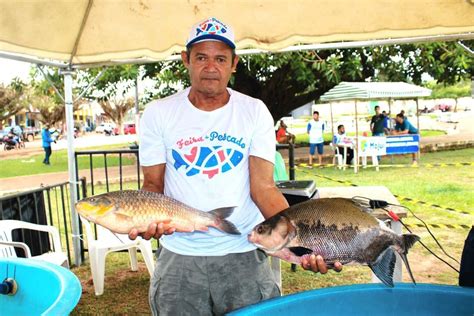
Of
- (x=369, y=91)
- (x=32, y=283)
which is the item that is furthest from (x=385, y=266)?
(x=369, y=91)

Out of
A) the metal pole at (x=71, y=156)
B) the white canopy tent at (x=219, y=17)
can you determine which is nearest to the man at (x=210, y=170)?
the white canopy tent at (x=219, y=17)

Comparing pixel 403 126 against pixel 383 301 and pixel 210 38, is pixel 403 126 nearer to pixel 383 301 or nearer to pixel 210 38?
pixel 210 38

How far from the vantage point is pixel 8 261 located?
74.0 inches

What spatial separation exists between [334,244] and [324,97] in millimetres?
17637

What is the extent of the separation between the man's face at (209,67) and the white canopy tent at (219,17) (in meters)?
1.95

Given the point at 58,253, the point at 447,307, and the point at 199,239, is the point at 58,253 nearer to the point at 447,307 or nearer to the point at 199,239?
the point at 199,239

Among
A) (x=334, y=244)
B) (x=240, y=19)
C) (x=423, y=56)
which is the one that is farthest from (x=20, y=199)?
(x=423, y=56)

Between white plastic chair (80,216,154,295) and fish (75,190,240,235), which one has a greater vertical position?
fish (75,190,240,235)

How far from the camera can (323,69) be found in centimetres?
1246

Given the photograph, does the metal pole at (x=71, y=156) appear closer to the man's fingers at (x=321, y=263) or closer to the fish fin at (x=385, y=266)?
the man's fingers at (x=321, y=263)

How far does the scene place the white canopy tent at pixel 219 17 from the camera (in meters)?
3.89

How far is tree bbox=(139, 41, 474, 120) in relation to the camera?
12727mm

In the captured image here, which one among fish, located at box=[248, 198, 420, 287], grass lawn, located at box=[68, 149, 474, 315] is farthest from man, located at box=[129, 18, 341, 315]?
grass lawn, located at box=[68, 149, 474, 315]

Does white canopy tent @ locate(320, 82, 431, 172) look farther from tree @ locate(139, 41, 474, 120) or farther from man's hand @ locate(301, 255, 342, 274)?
man's hand @ locate(301, 255, 342, 274)
